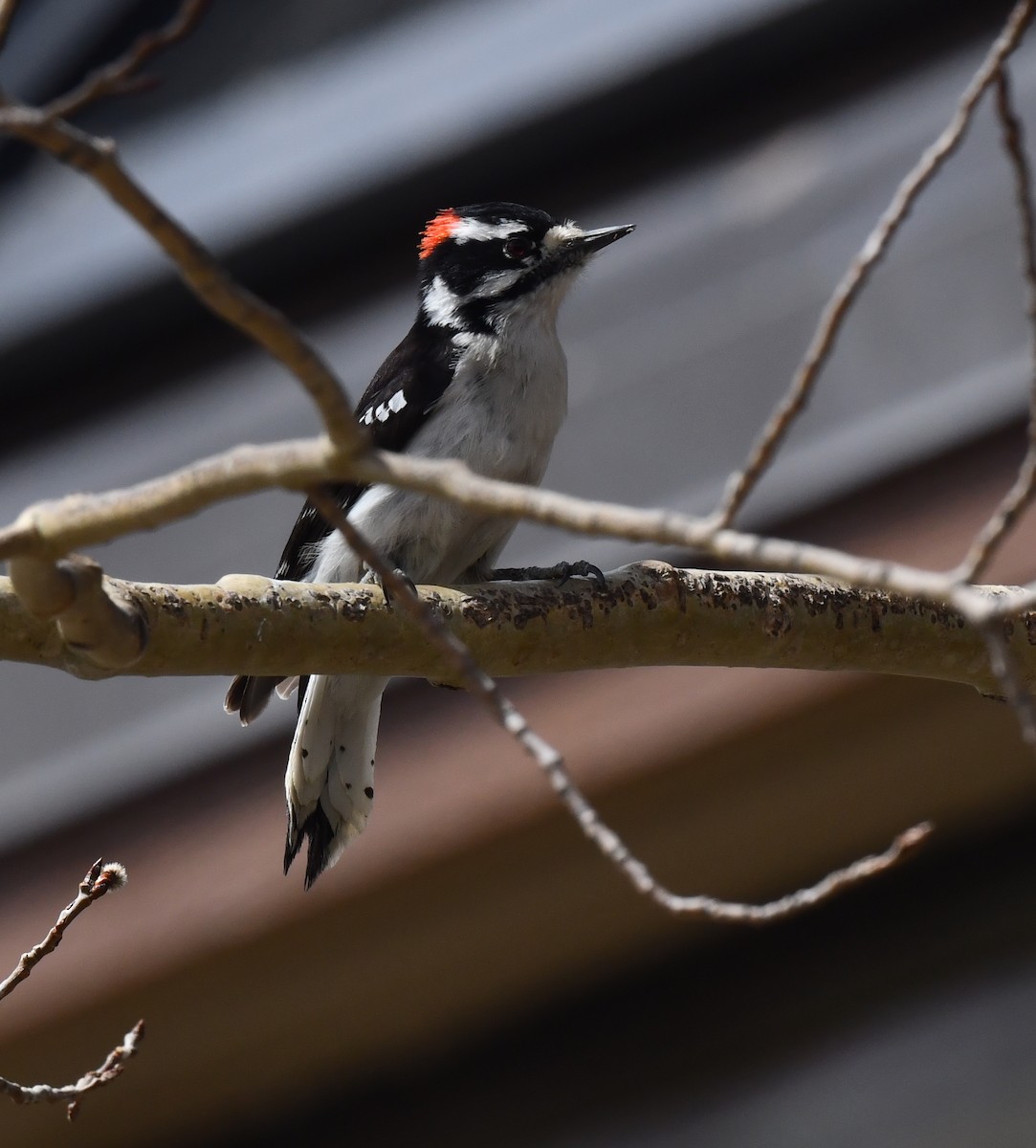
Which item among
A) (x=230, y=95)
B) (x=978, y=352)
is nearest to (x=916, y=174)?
(x=978, y=352)

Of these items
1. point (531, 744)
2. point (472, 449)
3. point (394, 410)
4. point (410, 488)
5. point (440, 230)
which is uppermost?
point (440, 230)

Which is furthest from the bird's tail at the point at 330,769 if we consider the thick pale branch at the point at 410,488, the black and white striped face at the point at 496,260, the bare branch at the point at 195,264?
the bare branch at the point at 195,264

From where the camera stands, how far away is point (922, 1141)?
19.3ft

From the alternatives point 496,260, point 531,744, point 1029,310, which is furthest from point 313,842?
point 1029,310

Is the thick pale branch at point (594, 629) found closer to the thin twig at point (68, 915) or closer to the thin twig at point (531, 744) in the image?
the thin twig at point (68, 915)

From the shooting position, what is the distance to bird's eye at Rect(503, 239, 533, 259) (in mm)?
4801

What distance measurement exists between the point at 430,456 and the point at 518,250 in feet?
3.25

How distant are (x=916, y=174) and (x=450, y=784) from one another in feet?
12.8

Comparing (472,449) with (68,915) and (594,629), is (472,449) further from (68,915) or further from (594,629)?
(68,915)

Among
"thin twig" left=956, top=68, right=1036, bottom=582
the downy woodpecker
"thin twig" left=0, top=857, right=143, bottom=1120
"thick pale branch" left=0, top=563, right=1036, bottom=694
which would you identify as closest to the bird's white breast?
the downy woodpecker

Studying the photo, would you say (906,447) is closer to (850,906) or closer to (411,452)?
(850,906)

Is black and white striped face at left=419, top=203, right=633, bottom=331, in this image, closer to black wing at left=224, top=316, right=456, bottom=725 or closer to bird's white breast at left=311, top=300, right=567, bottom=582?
black wing at left=224, top=316, right=456, bottom=725

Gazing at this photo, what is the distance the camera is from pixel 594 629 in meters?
2.92

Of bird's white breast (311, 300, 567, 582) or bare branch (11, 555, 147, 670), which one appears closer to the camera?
bare branch (11, 555, 147, 670)
